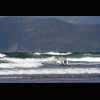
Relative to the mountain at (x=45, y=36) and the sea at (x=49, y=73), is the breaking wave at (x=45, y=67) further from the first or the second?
the mountain at (x=45, y=36)

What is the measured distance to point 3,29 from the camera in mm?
75812

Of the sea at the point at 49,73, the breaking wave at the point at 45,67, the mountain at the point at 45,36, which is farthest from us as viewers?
the mountain at the point at 45,36

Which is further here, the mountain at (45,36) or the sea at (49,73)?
the mountain at (45,36)

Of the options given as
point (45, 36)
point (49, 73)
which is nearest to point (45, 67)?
point (49, 73)

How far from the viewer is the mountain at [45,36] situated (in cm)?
7012

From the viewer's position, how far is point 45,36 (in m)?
76.3

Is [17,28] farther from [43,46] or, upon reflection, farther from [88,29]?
[88,29]

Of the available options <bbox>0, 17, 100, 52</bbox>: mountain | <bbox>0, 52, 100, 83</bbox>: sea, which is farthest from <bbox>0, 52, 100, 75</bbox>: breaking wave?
<bbox>0, 17, 100, 52</bbox>: mountain

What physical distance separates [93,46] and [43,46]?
38.2ft

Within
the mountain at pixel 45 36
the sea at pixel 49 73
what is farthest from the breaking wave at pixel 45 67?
the mountain at pixel 45 36
